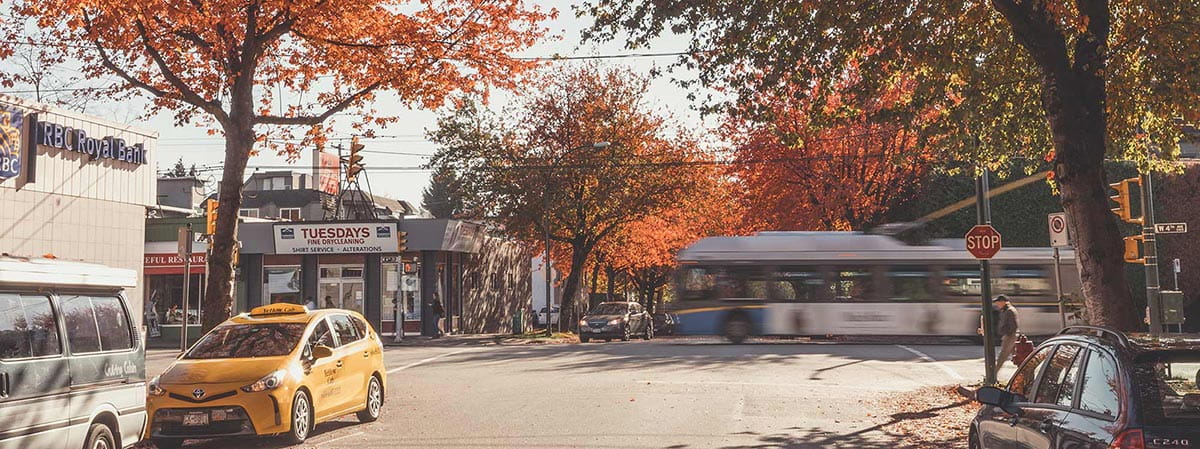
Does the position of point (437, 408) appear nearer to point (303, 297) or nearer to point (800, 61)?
point (800, 61)

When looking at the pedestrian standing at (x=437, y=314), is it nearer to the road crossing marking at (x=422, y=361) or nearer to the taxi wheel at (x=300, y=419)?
the road crossing marking at (x=422, y=361)

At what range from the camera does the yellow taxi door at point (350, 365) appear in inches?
508

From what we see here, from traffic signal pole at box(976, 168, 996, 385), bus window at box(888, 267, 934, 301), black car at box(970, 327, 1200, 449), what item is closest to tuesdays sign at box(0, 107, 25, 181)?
traffic signal pole at box(976, 168, 996, 385)

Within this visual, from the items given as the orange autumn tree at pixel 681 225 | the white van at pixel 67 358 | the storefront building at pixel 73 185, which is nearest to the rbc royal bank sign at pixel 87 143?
the storefront building at pixel 73 185

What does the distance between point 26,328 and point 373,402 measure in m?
6.22

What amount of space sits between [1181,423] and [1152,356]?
409mm

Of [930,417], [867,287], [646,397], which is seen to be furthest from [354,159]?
[930,417]

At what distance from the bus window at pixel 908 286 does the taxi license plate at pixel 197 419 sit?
2296cm

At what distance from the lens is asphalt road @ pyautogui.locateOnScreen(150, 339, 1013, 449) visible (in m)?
11.9

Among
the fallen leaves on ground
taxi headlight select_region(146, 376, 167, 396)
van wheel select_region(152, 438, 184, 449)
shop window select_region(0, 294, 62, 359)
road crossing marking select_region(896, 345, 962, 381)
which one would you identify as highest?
shop window select_region(0, 294, 62, 359)

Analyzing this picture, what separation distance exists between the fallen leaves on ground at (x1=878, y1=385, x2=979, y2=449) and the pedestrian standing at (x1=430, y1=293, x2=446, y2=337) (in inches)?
989

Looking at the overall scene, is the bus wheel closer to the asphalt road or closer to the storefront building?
the asphalt road

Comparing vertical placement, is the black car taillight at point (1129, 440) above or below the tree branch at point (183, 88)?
below

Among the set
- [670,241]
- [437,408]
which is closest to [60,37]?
[437,408]
